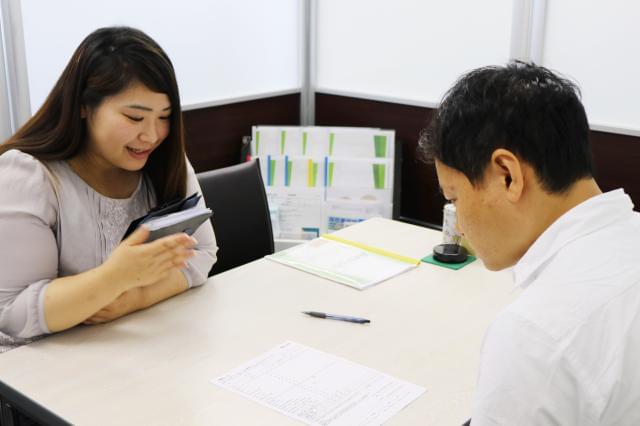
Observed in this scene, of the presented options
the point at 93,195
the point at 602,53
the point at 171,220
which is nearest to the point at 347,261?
the point at 171,220

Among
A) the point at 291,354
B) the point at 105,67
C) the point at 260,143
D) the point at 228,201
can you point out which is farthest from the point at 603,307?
the point at 260,143

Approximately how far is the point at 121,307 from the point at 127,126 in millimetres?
439

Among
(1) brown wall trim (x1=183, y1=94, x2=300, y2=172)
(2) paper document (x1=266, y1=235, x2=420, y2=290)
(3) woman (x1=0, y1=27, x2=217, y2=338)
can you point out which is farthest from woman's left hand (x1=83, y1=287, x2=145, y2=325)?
(1) brown wall trim (x1=183, y1=94, x2=300, y2=172)

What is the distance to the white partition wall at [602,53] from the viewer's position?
2.74 metres

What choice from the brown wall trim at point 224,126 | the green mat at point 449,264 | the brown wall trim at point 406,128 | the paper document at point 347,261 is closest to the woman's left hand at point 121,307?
the paper document at point 347,261

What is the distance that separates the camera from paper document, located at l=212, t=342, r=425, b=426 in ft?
4.45

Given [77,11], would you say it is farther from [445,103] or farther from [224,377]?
[445,103]

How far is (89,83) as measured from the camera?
1.77m

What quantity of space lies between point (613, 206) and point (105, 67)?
124cm

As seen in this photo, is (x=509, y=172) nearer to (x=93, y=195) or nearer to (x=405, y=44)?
Answer: (x=93, y=195)

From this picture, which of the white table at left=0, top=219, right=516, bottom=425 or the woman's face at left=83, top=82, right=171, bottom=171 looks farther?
the woman's face at left=83, top=82, right=171, bottom=171

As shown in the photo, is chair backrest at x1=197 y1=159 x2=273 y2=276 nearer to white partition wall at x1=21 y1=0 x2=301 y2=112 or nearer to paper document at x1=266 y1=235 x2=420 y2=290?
paper document at x1=266 y1=235 x2=420 y2=290

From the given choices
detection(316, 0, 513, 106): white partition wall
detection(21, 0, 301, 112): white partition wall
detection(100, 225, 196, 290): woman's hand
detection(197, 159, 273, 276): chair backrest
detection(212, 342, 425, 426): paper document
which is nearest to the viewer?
detection(212, 342, 425, 426): paper document

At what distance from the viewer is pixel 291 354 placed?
1.58 meters
